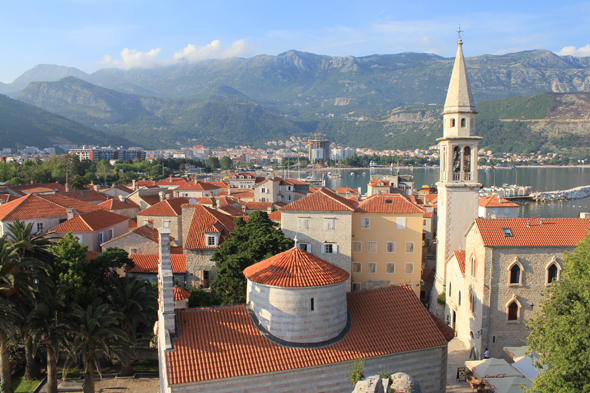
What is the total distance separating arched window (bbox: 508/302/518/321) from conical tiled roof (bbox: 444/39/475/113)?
13.8m

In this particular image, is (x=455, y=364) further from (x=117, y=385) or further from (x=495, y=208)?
(x=495, y=208)

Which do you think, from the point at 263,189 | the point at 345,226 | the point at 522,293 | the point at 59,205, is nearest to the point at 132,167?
the point at 263,189

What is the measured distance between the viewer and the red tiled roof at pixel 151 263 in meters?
30.2

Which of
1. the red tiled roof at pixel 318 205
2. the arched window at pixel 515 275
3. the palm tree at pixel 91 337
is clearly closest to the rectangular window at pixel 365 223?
the red tiled roof at pixel 318 205

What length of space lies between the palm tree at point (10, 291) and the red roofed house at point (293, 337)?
279 inches

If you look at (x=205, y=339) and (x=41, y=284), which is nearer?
(x=205, y=339)

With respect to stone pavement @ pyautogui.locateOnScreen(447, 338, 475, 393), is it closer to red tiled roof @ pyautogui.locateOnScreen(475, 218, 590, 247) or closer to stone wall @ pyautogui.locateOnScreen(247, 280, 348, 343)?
red tiled roof @ pyautogui.locateOnScreen(475, 218, 590, 247)

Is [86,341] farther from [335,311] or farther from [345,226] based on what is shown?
[345,226]

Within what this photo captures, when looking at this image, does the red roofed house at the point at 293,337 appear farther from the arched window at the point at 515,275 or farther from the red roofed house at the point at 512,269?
the arched window at the point at 515,275

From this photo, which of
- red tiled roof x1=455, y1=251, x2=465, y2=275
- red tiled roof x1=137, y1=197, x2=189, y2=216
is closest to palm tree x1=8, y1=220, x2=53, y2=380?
red tiled roof x1=137, y1=197, x2=189, y2=216

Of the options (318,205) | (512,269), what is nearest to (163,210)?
(318,205)

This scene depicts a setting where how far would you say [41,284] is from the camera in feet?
67.4

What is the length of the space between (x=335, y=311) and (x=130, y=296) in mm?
12243

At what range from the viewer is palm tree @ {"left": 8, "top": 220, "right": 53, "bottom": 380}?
1958 centimetres
